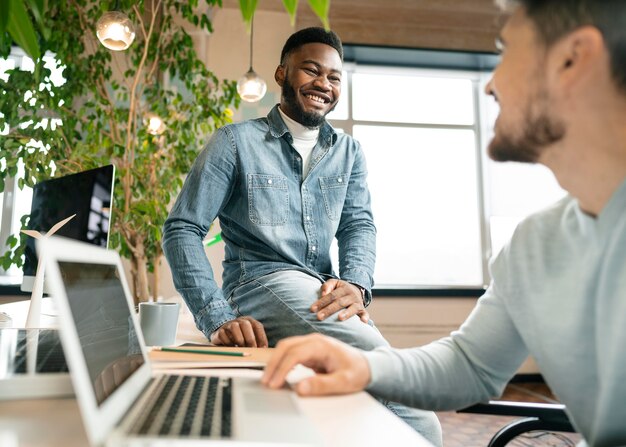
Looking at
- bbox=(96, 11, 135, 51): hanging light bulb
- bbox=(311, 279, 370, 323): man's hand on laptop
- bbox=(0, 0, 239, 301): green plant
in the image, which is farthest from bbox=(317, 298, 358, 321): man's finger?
bbox=(96, 11, 135, 51): hanging light bulb

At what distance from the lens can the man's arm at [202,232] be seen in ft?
3.80

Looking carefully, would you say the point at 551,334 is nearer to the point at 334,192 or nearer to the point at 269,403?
the point at 269,403

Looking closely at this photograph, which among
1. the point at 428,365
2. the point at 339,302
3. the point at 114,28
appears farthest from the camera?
the point at 114,28

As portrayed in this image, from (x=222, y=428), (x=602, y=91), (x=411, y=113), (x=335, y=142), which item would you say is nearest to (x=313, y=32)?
(x=335, y=142)

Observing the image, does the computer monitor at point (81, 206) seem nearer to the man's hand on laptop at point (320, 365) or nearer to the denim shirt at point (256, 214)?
the denim shirt at point (256, 214)

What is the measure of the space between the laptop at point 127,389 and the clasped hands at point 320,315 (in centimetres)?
38

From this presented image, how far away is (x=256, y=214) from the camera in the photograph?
1.29 metres

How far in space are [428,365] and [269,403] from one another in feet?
1.02

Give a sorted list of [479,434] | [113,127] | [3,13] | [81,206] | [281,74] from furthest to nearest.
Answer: [479,434] < [113,127] < [281,74] < [81,206] < [3,13]

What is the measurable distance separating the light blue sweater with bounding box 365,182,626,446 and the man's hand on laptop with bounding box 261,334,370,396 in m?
0.04

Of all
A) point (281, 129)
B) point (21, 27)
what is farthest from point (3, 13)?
point (281, 129)

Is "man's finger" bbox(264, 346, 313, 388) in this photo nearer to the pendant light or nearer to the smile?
the smile

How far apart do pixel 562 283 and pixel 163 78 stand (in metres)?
3.77

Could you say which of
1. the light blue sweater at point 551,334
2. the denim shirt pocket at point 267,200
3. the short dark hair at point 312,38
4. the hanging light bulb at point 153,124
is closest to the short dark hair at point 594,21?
the light blue sweater at point 551,334
